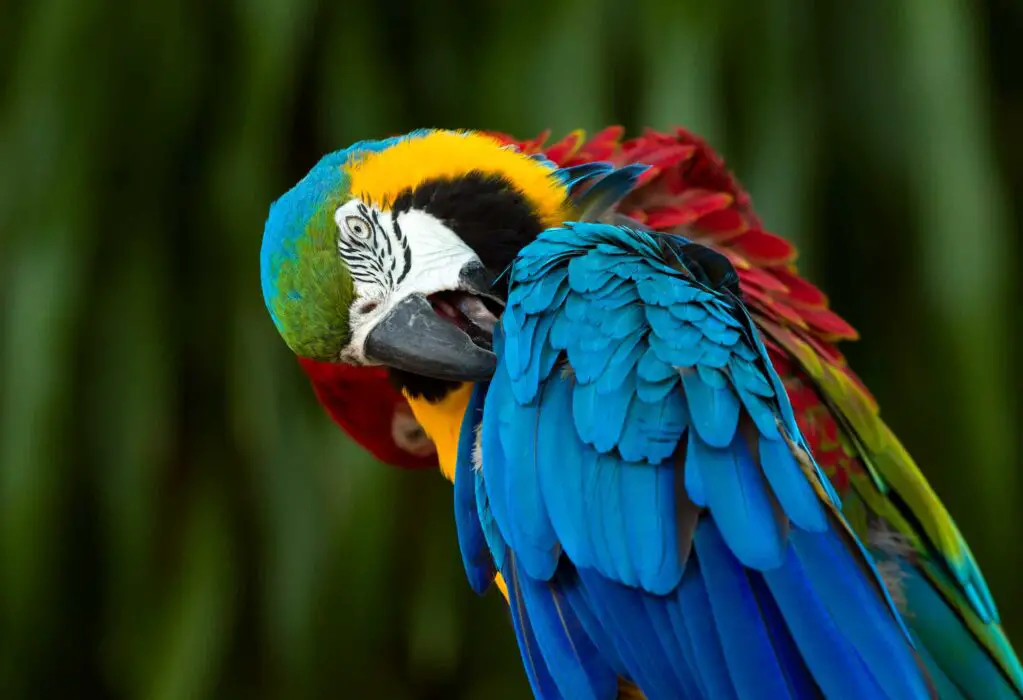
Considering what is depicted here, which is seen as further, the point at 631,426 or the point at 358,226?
the point at 358,226

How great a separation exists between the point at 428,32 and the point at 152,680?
761mm

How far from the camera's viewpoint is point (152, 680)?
1.03 metres

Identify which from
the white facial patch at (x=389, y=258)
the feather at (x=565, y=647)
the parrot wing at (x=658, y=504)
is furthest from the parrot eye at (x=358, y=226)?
the feather at (x=565, y=647)

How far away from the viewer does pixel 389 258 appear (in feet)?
1.86

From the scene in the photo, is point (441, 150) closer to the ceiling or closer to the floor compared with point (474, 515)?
closer to the ceiling

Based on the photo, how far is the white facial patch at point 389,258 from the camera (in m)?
0.56

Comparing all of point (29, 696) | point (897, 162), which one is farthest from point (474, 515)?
point (29, 696)

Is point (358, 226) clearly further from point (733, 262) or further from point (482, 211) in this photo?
point (733, 262)

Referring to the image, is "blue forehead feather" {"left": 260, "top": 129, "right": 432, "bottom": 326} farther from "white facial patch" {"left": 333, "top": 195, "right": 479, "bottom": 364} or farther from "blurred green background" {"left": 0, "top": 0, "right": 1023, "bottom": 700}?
"blurred green background" {"left": 0, "top": 0, "right": 1023, "bottom": 700}

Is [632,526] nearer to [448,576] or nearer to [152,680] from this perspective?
[448,576]

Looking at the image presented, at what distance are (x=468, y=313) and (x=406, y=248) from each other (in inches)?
2.1

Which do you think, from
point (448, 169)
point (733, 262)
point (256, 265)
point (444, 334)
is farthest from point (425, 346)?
point (256, 265)

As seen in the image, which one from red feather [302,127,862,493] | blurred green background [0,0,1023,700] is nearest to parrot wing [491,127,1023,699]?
red feather [302,127,862,493]

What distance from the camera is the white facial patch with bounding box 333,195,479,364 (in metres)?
0.56
